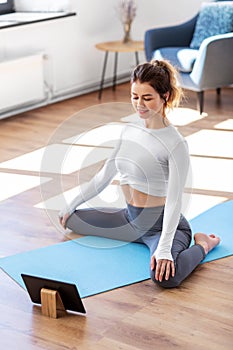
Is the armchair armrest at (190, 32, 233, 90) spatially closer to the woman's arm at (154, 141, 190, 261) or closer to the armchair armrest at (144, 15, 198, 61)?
the armchair armrest at (144, 15, 198, 61)

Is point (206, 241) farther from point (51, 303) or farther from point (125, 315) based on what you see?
point (51, 303)

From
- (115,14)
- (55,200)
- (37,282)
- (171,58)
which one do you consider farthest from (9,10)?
(37,282)

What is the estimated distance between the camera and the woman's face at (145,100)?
2.71 meters

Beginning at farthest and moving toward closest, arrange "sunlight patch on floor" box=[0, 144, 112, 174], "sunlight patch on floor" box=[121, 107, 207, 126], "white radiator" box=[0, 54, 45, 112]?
1. "white radiator" box=[0, 54, 45, 112]
2. "sunlight patch on floor" box=[121, 107, 207, 126]
3. "sunlight patch on floor" box=[0, 144, 112, 174]

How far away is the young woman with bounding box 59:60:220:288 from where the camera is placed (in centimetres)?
270

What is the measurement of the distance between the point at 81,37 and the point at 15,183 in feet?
7.34

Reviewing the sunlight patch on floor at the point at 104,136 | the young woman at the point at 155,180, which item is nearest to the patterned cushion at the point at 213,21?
the sunlight patch on floor at the point at 104,136

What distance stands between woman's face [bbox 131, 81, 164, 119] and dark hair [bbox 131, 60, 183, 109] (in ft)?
0.05

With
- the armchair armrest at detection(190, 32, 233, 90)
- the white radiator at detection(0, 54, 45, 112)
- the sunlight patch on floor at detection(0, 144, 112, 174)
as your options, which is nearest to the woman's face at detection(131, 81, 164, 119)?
the sunlight patch on floor at detection(0, 144, 112, 174)

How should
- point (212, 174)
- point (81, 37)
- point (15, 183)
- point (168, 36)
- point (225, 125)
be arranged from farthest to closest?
point (81, 37), point (168, 36), point (225, 125), point (212, 174), point (15, 183)

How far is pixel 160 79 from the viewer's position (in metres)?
2.71

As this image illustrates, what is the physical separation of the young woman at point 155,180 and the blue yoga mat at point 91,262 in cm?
6

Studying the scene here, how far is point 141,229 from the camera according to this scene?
2953mm

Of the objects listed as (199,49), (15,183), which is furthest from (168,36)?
(15,183)
